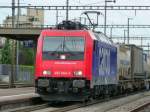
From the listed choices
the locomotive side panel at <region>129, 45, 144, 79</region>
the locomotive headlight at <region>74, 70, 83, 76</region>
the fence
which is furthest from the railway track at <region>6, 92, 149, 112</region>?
the fence

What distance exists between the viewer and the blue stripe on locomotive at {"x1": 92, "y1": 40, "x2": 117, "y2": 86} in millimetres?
23366

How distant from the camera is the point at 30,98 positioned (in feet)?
77.8

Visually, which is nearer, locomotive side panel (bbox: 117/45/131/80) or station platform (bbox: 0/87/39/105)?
station platform (bbox: 0/87/39/105)

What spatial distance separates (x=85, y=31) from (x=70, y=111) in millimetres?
4415

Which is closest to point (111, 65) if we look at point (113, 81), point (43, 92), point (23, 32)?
point (113, 81)

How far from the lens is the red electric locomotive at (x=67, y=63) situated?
22328 mm

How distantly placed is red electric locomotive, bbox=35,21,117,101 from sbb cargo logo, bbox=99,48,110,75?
0.55 m

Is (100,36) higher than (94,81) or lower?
higher

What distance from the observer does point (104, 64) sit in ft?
83.8

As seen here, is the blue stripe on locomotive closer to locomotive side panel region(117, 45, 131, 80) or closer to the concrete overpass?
locomotive side panel region(117, 45, 131, 80)

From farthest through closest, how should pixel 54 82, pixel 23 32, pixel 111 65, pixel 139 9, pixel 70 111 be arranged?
pixel 139 9 → pixel 23 32 → pixel 111 65 → pixel 54 82 → pixel 70 111

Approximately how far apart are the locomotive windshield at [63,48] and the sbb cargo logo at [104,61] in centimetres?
164

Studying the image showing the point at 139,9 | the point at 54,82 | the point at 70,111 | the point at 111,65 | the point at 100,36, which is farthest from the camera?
the point at 139,9

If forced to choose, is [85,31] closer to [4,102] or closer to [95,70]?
[95,70]
